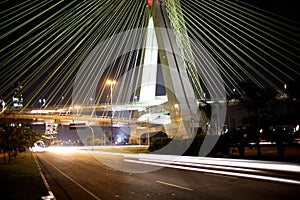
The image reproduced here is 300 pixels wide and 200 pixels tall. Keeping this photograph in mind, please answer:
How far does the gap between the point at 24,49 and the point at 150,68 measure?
65.2 feet

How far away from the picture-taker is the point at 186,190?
360 inches

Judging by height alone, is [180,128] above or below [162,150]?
above

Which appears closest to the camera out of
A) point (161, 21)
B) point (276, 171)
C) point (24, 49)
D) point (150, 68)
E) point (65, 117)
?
point (276, 171)

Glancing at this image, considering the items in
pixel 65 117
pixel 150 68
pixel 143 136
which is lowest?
pixel 143 136

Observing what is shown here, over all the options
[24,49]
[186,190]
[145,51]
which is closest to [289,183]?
[186,190]

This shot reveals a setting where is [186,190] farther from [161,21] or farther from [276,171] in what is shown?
[161,21]

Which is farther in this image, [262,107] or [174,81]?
[174,81]

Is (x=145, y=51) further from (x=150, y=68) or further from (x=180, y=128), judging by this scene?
(x=180, y=128)

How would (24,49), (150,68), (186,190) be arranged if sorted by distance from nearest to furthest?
(186,190)
(24,49)
(150,68)

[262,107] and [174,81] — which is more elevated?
[174,81]

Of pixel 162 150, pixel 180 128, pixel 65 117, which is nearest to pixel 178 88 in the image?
pixel 180 128

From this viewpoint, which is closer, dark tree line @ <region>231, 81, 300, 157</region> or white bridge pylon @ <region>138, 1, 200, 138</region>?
dark tree line @ <region>231, 81, 300, 157</region>

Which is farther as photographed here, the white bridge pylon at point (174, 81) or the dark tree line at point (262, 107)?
the white bridge pylon at point (174, 81)

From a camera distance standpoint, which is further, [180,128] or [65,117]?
[65,117]
